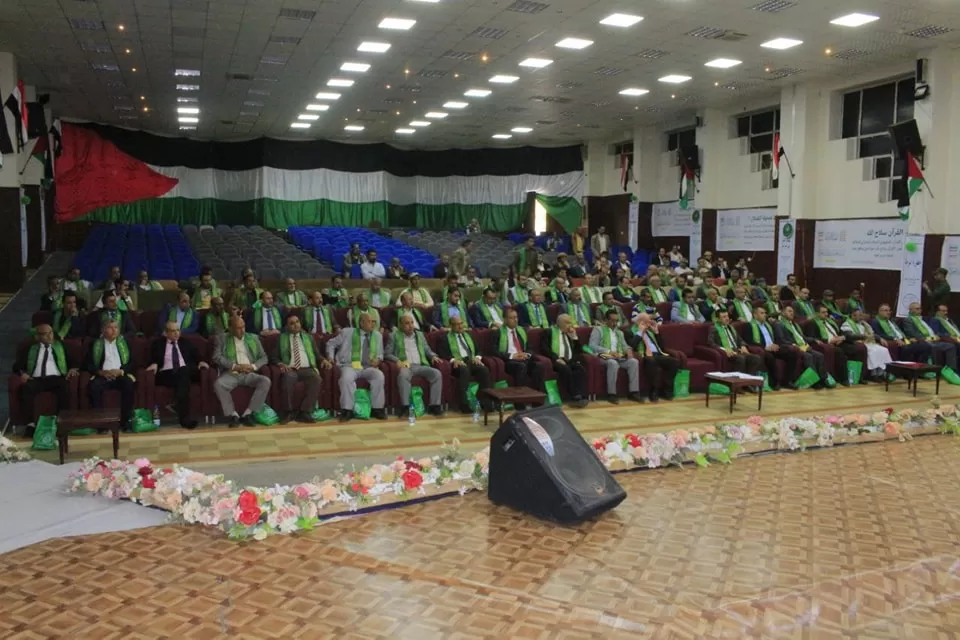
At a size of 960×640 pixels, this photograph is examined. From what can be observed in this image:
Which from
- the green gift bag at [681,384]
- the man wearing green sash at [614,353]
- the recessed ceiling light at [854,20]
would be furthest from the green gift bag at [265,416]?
the recessed ceiling light at [854,20]

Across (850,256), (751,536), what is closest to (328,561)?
(751,536)

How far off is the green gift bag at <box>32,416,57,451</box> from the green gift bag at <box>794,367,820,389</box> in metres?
7.71

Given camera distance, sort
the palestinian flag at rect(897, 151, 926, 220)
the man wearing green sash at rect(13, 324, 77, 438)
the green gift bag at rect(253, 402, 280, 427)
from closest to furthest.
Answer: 1. the man wearing green sash at rect(13, 324, 77, 438)
2. the green gift bag at rect(253, 402, 280, 427)
3. the palestinian flag at rect(897, 151, 926, 220)

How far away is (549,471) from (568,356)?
13.2ft

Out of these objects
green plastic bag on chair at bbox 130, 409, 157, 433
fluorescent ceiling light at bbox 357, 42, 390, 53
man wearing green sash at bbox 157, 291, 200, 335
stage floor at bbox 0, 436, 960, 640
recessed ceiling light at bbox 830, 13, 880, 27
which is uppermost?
fluorescent ceiling light at bbox 357, 42, 390, 53

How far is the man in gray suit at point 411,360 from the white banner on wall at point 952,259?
837 cm

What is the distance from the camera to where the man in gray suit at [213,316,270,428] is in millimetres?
7117

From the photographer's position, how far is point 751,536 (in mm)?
4418

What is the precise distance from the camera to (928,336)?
1016cm

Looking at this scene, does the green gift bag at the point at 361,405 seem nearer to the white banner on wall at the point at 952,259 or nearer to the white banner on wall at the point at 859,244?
the white banner on wall at the point at 952,259

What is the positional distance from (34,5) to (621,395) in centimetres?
844

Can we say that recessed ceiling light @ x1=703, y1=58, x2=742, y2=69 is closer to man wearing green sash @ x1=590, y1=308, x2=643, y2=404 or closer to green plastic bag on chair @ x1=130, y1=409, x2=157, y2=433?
man wearing green sash @ x1=590, y1=308, x2=643, y2=404

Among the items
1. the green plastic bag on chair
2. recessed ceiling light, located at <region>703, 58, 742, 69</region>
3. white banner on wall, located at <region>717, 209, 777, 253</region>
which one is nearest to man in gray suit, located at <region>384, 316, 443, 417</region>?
the green plastic bag on chair

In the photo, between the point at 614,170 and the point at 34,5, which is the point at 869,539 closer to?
the point at 34,5
